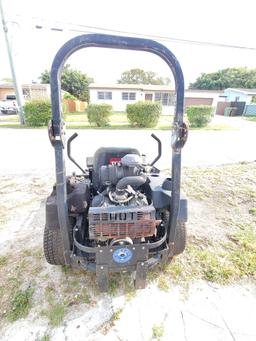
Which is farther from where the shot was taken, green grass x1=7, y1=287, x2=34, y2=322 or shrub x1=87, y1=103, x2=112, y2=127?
shrub x1=87, y1=103, x2=112, y2=127

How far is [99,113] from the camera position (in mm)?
11477

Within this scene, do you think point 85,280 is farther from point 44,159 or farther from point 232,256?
point 44,159

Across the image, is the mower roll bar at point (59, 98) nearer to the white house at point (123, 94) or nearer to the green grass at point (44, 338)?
the green grass at point (44, 338)

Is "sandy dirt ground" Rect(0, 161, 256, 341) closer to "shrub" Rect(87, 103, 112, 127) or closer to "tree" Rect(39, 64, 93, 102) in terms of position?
"shrub" Rect(87, 103, 112, 127)

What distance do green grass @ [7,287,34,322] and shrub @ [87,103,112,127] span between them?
10575 mm

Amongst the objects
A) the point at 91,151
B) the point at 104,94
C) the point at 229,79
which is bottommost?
the point at 91,151

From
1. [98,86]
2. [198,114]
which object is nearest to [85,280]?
[198,114]

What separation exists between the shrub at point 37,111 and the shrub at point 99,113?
2.20 meters

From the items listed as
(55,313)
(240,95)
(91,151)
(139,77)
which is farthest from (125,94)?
(139,77)

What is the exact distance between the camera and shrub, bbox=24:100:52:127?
36.5 feet

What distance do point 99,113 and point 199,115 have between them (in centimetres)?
581

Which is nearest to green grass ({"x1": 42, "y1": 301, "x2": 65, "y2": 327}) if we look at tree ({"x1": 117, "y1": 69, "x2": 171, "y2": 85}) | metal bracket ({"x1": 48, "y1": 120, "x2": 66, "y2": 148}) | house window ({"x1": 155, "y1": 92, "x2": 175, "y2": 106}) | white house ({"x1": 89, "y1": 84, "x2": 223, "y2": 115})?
metal bracket ({"x1": 48, "y1": 120, "x2": 66, "y2": 148})

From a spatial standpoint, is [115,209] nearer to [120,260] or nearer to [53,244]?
[120,260]

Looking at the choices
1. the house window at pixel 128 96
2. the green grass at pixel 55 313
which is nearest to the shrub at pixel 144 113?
the green grass at pixel 55 313
